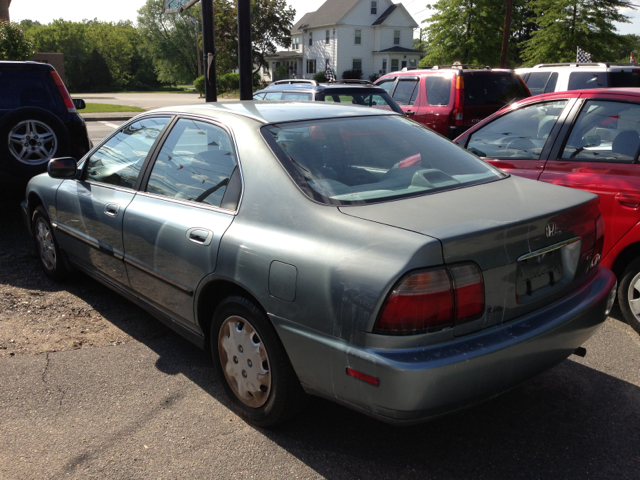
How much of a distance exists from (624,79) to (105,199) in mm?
9496

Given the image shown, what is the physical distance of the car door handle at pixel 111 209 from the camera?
12.4ft

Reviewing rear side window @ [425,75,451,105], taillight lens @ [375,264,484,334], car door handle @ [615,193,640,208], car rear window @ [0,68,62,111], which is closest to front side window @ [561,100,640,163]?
car door handle @ [615,193,640,208]

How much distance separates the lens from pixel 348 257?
2326 millimetres

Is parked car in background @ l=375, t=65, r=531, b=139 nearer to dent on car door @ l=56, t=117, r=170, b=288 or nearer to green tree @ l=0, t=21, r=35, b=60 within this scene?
dent on car door @ l=56, t=117, r=170, b=288

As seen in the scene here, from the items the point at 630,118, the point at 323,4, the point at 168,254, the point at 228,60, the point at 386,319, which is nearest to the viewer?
the point at 386,319

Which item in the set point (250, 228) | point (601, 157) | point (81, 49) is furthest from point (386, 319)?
point (81, 49)

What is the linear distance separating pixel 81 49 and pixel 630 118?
84.0m

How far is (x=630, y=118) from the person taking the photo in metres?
4.20

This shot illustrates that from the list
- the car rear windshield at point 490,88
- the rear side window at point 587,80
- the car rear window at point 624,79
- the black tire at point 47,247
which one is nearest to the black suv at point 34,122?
the black tire at point 47,247

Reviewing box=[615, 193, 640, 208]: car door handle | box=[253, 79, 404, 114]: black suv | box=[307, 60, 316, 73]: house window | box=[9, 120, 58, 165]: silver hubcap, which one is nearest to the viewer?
box=[615, 193, 640, 208]: car door handle

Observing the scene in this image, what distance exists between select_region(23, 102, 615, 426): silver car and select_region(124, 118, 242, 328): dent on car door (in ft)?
0.04

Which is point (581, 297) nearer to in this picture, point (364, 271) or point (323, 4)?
point (364, 271)

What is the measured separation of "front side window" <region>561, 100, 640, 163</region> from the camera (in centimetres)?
414

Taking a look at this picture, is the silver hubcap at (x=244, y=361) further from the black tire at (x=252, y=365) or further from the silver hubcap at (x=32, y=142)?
the silver hubcap at (x=32, y=142)
